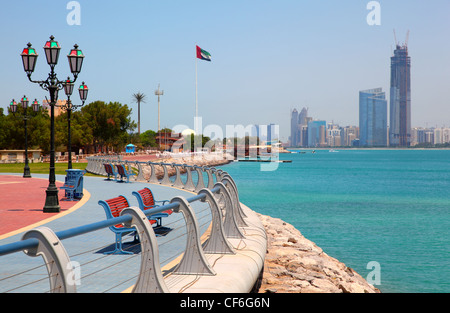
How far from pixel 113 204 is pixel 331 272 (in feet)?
18.5

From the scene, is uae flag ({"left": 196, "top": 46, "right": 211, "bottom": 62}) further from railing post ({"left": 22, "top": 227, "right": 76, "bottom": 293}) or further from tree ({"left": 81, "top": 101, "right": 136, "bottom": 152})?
railing post ({"left": 22, "top": 227, "right": 76, "bottom": 293})

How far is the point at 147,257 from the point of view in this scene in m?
4.46

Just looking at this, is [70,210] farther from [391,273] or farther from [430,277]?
[430,277]

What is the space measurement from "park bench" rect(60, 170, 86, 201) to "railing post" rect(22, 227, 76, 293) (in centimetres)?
1480

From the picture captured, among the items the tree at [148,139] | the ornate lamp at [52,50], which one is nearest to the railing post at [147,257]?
the ornate lamp at [52,50]

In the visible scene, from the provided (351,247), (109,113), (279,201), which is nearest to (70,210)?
(351,247)

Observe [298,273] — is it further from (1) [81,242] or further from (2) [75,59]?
(2) [75,59]

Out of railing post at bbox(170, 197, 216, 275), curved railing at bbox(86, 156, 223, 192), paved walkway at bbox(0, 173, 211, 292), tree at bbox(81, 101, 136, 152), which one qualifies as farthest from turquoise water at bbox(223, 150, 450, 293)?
tree at bbox(81, 101, 136, 152)

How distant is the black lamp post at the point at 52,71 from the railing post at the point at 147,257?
10.5m

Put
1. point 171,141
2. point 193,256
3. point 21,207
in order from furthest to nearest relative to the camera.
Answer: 1. point 171,141
2. point 21,207
3. point 193,256

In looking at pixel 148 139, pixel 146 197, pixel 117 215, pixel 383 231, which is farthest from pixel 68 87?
pixel 148 139

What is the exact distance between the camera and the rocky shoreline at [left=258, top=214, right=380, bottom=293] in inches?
361

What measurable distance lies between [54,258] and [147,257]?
4.27ft
